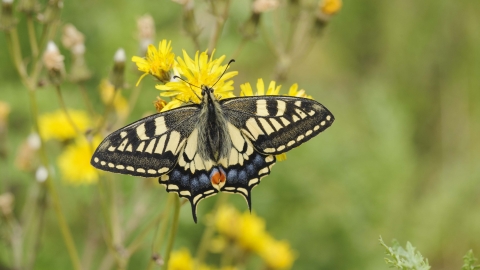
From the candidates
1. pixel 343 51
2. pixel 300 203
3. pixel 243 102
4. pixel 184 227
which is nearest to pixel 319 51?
pixel 343 51

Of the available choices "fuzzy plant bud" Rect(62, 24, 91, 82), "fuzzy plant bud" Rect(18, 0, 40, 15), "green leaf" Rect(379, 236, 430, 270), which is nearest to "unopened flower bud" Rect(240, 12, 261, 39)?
"fuzzy plant bud" Rect(62, 24, 91, 82)

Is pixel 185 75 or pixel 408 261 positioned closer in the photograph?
pixel 408 261

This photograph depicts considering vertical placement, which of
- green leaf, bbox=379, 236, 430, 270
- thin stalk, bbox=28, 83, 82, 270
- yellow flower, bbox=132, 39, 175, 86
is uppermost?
yellow flower, bbox=132, 39, 175, 86

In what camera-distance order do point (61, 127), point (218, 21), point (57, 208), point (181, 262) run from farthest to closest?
point (61, 127)
point (181, 262)
point (218, 21)
point (57, 208)

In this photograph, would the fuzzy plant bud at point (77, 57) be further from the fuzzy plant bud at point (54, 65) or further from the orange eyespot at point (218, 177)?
the orange eyespot at point (218, 177)

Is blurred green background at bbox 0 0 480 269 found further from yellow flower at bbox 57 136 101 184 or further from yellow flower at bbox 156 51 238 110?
yellow flower at bbox 156 51 238 110

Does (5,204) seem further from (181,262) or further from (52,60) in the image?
(181,262)

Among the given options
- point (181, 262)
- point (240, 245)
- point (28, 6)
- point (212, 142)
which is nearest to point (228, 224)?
point (240, 245)
